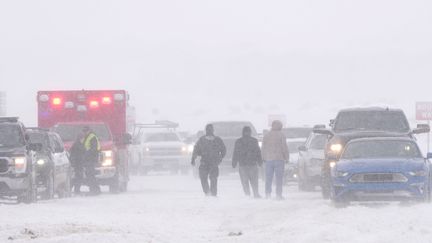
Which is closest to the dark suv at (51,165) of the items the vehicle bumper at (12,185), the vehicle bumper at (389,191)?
the vehicle bumper at (12,185)

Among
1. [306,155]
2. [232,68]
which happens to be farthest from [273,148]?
[232,68]

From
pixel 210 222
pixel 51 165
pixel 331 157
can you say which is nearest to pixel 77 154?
pixel 51 165

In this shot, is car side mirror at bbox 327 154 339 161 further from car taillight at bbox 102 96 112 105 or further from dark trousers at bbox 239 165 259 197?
car taillight at bbox 102 96 112 105

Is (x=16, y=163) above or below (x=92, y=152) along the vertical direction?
above

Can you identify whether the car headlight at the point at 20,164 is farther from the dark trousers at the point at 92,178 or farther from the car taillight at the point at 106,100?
the car taillight at the point at 106,100

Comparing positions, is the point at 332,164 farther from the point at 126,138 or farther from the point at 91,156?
the point at 126,138

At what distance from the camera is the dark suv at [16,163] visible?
76.5 ft

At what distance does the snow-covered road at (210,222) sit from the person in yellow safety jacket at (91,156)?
5.30m

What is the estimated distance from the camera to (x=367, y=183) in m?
21.2

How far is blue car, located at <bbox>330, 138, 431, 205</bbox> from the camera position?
21109mm

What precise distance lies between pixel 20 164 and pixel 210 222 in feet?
17.9

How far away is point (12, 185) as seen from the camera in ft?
76.5

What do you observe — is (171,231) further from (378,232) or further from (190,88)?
(190,88)

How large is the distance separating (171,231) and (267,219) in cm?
243
